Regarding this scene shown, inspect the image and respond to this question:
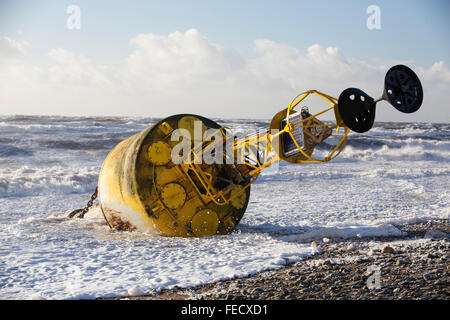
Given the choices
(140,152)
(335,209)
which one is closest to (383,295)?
(140,152)

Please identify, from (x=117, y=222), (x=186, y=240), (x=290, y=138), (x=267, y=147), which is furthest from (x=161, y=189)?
(x=290, y=138)

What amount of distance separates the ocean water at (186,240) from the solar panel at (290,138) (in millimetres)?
1338

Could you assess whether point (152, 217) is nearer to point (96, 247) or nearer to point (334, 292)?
point (96, 247)

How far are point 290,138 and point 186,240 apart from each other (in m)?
2.14

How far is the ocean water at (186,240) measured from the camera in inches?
205

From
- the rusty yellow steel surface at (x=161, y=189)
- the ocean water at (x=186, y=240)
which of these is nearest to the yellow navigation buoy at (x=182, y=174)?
the rusty yellow steel surface at (x=161, y=189)

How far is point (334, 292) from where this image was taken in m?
4.54

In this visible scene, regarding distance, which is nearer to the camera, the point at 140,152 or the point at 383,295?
the point at 383,295

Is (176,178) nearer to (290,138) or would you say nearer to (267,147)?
(267,147)

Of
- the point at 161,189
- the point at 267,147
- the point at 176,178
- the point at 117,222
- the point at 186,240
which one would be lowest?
the point at 186,240

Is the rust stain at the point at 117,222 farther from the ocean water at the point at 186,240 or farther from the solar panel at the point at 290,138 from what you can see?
the solar panel at the point at 290,138

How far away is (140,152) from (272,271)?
2.47 m

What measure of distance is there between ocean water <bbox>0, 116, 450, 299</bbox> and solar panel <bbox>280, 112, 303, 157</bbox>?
134 cm

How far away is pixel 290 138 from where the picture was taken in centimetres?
586
